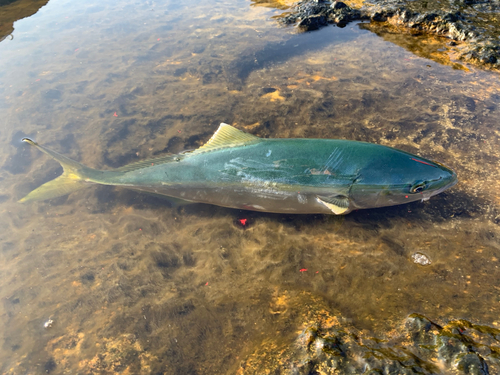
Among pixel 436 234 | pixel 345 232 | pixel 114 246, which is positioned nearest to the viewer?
pixel 436 234

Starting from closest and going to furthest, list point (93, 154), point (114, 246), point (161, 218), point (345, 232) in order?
point (345, 232), point (114, 246), point (161, 218), point (93, 154)

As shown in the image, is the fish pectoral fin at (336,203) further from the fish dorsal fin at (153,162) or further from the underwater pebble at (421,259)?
the fish dorsal fin at (153,162)

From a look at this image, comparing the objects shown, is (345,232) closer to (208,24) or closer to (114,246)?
(114,246)

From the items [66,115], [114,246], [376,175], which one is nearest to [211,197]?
[114,246]

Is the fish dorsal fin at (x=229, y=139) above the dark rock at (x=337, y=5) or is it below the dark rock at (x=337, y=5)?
below

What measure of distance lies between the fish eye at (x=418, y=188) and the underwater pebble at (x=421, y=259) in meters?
0.74

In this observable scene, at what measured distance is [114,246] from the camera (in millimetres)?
3617

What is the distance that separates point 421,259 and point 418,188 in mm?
827

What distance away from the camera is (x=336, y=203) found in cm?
319

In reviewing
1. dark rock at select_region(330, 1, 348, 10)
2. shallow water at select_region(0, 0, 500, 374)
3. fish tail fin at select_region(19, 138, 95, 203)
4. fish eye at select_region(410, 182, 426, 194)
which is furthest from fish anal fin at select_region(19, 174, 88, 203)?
dark rock at select_region(330, 1, 348, 10)

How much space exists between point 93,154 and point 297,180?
3746 mm

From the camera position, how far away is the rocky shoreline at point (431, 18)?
5314 millimetres

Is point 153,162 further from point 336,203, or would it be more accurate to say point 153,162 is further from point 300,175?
point 336,203

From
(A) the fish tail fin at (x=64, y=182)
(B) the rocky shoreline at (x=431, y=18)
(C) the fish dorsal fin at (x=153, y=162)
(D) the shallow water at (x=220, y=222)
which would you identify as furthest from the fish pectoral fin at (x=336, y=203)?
(B) the rocky shoreline at (x=431, y=18)
